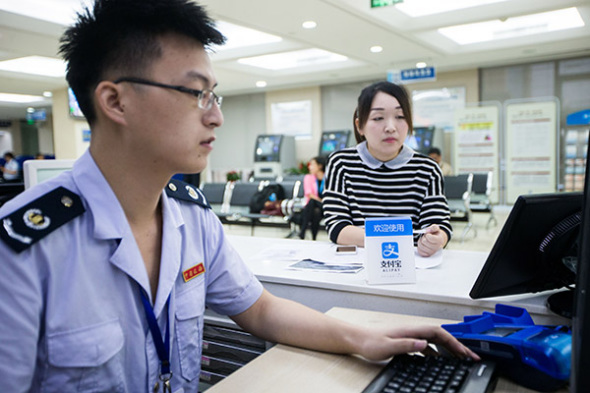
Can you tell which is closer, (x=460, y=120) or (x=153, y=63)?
(x=153, y=63)

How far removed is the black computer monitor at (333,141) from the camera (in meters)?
11.3

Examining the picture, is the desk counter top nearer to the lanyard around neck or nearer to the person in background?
the person in background

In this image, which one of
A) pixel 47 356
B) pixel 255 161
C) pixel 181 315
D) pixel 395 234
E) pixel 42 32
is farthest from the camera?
pixel 255 161

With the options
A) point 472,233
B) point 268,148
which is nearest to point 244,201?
point 472,233

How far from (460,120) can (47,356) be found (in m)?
9.69

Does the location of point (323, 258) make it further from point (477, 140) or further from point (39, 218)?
point (477, 140)

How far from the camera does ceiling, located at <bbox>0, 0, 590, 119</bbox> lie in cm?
588

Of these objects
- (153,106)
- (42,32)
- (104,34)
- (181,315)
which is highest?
(42,32)

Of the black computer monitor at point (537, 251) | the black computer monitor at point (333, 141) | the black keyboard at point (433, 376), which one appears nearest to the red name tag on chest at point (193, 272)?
the black keyboard at point (433, 376)

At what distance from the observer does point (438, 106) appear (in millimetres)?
10523

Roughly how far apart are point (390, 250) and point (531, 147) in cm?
876

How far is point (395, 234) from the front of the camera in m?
1.52

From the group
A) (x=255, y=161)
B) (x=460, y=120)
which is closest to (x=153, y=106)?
(x=460, y=120)

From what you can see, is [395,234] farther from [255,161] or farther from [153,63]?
[255,161]
